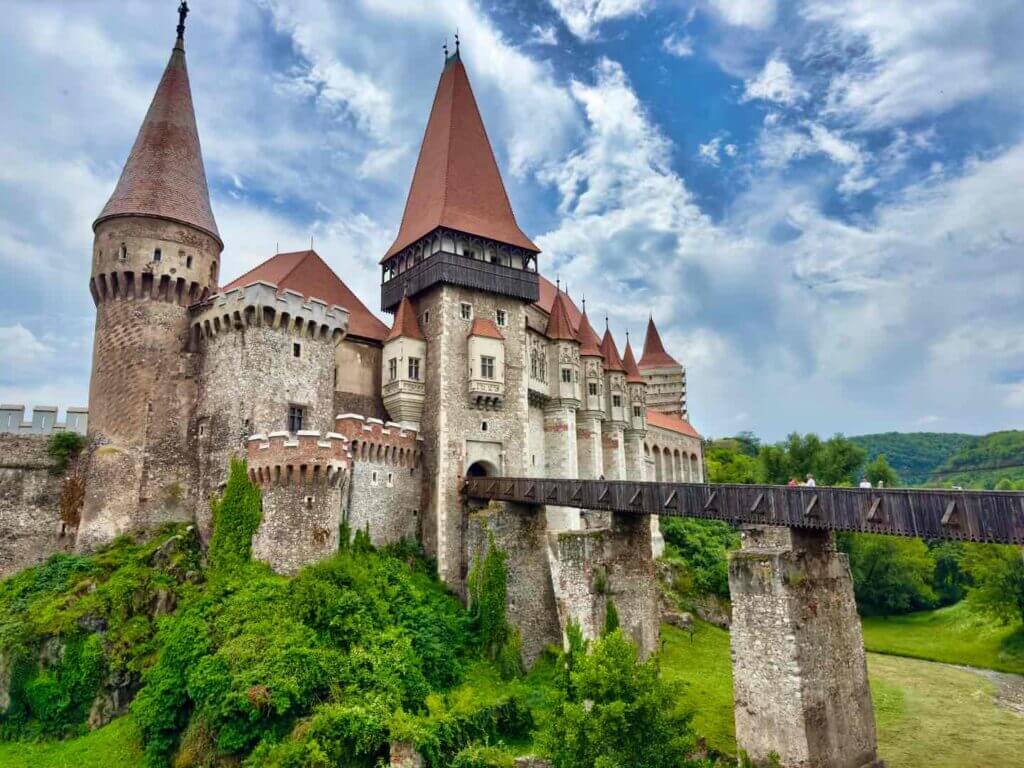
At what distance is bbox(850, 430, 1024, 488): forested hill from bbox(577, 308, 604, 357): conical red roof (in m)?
65.7

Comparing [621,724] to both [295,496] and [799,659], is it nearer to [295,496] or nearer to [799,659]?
[799,659]

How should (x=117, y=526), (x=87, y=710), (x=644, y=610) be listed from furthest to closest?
(x=117, y=526), (x=644, y=610), (x=87, y=710)

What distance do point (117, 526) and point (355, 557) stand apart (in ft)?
27.7

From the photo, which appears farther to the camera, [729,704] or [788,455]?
[788,455]

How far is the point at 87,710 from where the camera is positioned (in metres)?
19.3

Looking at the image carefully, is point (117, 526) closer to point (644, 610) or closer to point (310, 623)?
point (310, 623)

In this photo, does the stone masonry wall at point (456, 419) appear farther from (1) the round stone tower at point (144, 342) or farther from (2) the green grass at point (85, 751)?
(2) the green grass at point (85, 751)

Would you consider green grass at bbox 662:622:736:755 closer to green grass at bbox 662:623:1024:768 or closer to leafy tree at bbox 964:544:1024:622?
green grass at bbox 662:623:1024:768

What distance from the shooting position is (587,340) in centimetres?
3909

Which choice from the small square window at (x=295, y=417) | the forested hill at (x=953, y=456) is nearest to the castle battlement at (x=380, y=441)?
the small square window at (x=295, y=417)

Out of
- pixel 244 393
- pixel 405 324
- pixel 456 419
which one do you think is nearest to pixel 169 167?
pixel 244 393

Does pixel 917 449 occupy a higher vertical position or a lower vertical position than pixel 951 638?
higher

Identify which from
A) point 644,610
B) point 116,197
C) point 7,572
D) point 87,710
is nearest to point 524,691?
point 644,610

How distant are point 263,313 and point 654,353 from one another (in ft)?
163
